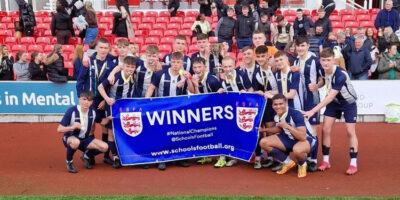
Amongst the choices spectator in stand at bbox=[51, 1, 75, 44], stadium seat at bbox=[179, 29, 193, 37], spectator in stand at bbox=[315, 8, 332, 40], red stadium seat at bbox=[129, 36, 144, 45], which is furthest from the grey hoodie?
spectator in stand at bbox=[315, 8, 332, 40]

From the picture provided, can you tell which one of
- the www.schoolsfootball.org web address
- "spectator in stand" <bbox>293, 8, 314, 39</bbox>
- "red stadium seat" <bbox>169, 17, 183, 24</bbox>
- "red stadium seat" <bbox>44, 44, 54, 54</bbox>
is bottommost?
the www.schoolsfootball.org web address

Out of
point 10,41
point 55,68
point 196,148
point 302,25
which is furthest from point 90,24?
point 196,148

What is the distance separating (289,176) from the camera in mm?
6934

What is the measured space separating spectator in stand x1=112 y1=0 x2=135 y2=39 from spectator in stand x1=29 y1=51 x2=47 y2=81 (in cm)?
378

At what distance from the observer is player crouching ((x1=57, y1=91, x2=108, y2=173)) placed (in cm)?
696

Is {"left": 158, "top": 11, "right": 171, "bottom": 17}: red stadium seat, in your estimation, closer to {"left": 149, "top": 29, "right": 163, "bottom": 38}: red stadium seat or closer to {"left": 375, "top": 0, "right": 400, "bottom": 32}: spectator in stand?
{"left": 149, "top": 29, "right": 163, "bottom": 38}: red stadium seat

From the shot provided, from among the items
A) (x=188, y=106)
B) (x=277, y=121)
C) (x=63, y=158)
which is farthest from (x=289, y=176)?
(x=63, y=158)

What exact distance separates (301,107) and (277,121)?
0.51 metres

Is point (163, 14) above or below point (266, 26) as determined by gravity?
above

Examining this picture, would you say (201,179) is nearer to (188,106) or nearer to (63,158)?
(188,106)

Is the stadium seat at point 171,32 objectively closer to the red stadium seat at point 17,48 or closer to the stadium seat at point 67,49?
the stadium seat at point 67,49

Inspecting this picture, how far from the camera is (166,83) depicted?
7.33m

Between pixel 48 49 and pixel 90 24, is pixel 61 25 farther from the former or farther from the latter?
pixel 90 24

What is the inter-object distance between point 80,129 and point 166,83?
1.42 m
